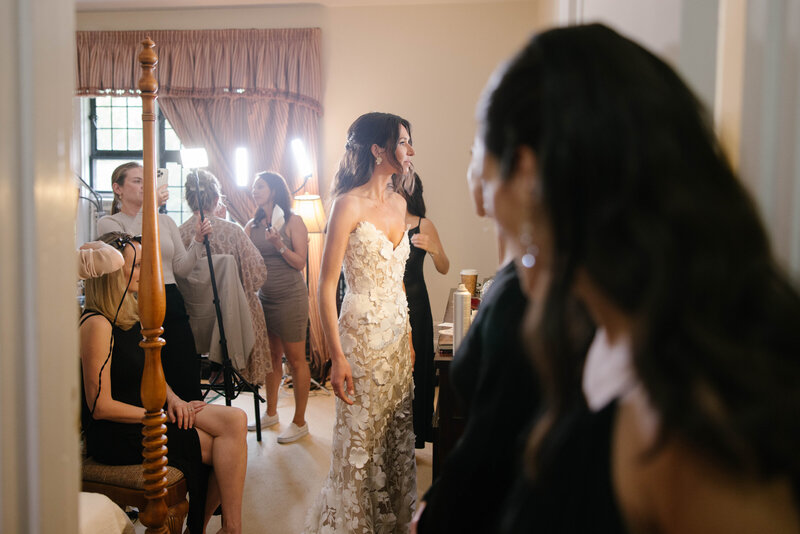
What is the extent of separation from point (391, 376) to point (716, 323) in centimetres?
189

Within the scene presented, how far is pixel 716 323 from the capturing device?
49cm

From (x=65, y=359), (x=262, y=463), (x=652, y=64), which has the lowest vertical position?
(x=262, y=463)

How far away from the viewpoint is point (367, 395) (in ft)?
7.40

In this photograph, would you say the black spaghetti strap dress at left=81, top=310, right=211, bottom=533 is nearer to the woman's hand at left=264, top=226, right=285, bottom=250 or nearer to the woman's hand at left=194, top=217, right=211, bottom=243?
the woman's hand at left=194, top=217, right=211, bottom=243

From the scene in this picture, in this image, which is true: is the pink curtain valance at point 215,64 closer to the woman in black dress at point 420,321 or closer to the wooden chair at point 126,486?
the woman in black dress at point 420,321

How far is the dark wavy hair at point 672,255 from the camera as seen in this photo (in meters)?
0.48

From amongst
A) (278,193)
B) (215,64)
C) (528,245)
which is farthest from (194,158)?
(528,245)

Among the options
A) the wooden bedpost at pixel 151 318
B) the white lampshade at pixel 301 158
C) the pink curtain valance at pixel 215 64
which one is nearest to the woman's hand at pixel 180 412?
the wooden bedpost at pixel 151 318

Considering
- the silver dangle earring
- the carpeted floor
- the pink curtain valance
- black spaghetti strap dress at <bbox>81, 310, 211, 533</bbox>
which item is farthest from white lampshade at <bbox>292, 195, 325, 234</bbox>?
the silver dangle earring

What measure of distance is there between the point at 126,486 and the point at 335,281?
1.01 m

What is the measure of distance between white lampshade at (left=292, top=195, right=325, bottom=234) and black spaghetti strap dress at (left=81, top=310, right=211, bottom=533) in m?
2.77

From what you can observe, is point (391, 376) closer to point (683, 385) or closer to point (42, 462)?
point (42, 462)

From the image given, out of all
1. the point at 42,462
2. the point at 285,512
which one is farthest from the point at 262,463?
the point at 42,462

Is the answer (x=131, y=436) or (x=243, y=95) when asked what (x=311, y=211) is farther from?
(x=131, y=436)
